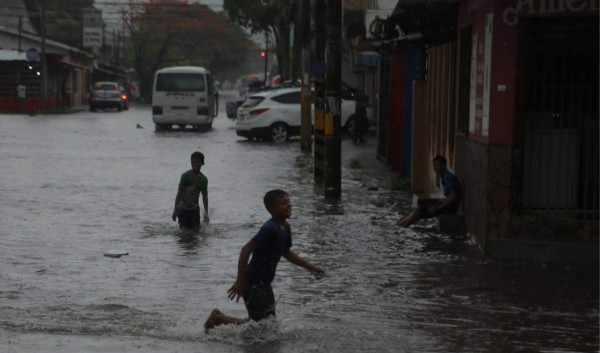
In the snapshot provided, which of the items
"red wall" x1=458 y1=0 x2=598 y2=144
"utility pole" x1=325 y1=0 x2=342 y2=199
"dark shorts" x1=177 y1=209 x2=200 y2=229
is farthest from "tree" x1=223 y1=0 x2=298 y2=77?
"red wall" x1=458 y1=0 x2=598 y2=144

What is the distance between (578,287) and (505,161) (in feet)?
6.34

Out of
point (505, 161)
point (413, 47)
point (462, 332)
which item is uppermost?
point (413, 47)

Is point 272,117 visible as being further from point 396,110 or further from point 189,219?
point 189,219

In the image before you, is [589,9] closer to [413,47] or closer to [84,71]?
[413,47]

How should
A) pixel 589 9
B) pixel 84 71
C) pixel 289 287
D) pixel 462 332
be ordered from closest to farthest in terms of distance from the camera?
pixel 462 332 → pixel 289 287 → pixel 589 9 → pixel 84 71

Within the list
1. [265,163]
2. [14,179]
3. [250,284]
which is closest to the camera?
[250,284]

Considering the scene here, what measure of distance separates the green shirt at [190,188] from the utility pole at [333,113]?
4.94 metres

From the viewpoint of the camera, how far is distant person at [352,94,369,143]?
3497 cm

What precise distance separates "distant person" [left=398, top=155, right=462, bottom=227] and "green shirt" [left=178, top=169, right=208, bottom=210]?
2.54 meters

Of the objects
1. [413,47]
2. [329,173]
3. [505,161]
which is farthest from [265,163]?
[505,161]

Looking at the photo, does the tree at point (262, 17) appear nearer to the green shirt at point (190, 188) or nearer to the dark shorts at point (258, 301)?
the green shirt at point (190, 188)

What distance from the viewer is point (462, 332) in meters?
9.31

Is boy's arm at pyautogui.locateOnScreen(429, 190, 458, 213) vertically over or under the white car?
under

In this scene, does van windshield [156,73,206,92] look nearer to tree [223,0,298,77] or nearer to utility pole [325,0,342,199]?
tree [223,0,298,77]
